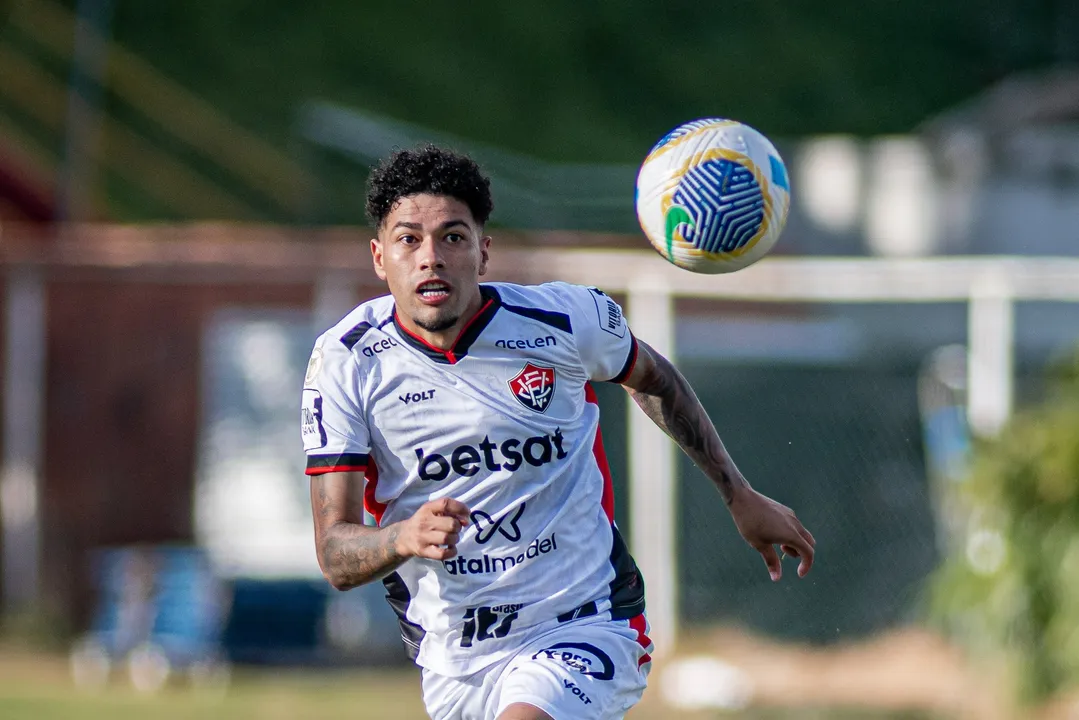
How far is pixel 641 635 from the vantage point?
5156 millimetres

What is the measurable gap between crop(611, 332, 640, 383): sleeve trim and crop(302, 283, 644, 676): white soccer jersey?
0.08 m

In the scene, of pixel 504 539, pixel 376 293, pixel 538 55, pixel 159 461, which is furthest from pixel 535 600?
pixel 538 55

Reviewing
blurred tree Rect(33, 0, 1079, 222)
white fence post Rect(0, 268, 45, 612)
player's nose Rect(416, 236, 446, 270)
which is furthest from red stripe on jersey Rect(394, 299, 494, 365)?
blurred tree Rect(33, 0, 1079, 222)

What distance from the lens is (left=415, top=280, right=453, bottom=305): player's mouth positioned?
185 inches

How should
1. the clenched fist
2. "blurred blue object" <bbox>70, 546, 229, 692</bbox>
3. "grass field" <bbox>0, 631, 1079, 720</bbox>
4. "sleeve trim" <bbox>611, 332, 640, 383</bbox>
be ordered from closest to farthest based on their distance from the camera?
the clenched fist < "sleeve trim" <bbox>611, 332, 640, 383</bbox> < "grass field" <bbox>0, 631, 1079, 720</bbox> < "blurred blue object" <bbox>70, 546, 229, 692</bbox>

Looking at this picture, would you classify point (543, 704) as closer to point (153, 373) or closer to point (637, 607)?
point (637, 607)

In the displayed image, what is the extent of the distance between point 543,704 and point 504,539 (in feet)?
1.74

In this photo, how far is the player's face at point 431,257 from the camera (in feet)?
15.5

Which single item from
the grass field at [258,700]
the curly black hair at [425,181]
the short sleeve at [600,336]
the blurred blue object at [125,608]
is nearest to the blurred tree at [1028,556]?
the grass field at [258,700]

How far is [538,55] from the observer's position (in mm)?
34062

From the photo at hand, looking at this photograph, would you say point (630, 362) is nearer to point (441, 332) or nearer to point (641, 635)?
point (441, 332)

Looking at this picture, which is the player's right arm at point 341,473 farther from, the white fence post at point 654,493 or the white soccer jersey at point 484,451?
the white fence post at point 654,493

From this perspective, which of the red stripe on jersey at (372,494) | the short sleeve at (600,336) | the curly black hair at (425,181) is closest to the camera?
the curly black hair at (425,181)

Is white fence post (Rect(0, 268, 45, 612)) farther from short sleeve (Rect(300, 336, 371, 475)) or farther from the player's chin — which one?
the player's chin
